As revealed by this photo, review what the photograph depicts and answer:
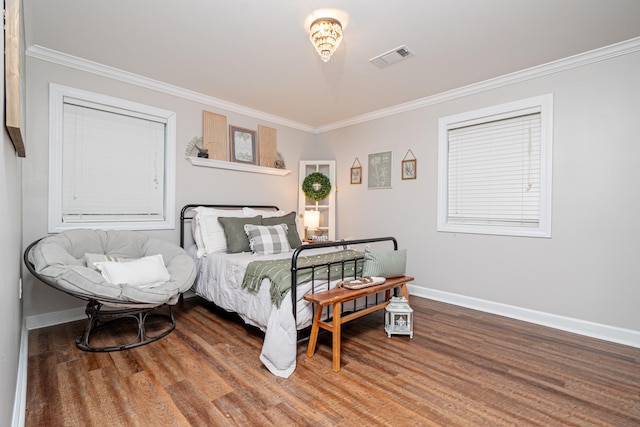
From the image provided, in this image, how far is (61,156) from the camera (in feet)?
9.68

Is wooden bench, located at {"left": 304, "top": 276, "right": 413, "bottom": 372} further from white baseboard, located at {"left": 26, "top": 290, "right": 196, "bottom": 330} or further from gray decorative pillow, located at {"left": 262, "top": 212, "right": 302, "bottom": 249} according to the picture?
white baseboard, located at {"left": 26, "top": 290, "right": 196, "bottom": 330}

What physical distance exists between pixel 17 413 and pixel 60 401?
0.26 meters

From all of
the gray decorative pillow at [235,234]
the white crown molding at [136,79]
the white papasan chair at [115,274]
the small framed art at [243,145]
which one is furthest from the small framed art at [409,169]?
the white papasan chair at [115,274]

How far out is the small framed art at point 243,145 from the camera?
167 inches

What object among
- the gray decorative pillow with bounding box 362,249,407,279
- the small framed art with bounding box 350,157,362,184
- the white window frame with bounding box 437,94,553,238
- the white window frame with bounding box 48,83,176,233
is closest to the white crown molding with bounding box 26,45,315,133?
the white window frame with bounding box 48,83,176,233

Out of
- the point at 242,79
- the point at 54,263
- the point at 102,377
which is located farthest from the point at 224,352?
the point at 242,79

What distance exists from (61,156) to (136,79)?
3.54ft

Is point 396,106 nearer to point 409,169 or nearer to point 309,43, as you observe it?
point 409,169

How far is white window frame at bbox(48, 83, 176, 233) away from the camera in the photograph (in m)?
2.89

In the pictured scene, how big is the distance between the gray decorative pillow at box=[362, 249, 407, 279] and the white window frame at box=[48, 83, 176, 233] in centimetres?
232

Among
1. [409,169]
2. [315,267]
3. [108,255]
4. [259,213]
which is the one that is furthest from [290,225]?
[108,255]

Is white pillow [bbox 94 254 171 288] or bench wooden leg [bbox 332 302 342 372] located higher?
white pillow [bbox 94 254 171 288]

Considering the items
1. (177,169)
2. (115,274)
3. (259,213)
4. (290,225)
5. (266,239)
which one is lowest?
(115,274)

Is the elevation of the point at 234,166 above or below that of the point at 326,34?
below
